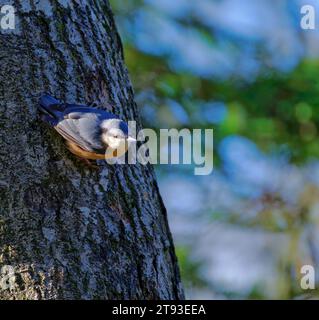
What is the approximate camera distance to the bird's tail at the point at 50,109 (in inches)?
79.3

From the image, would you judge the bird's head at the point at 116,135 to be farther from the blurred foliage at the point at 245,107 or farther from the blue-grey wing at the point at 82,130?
the blurred foliage at the point at 245,107

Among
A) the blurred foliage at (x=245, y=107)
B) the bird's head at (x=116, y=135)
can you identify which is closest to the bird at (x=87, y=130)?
the bird's head at (x=116, y=135)

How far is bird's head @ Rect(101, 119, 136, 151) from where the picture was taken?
1979 millimetres

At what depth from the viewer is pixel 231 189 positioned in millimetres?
4855

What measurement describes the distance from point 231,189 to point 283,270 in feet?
1.89

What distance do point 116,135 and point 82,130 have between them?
82mm

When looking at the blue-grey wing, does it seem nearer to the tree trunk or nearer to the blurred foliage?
the tree trunk

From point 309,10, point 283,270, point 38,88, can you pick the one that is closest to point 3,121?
point 38,88

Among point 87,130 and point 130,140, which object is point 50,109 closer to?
point 87,130

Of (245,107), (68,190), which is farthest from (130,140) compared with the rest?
(245,107)

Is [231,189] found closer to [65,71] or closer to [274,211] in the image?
[274,211]

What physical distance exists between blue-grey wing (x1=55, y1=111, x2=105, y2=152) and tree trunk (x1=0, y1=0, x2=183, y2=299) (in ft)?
0.16

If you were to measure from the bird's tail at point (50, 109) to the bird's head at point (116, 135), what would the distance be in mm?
108
